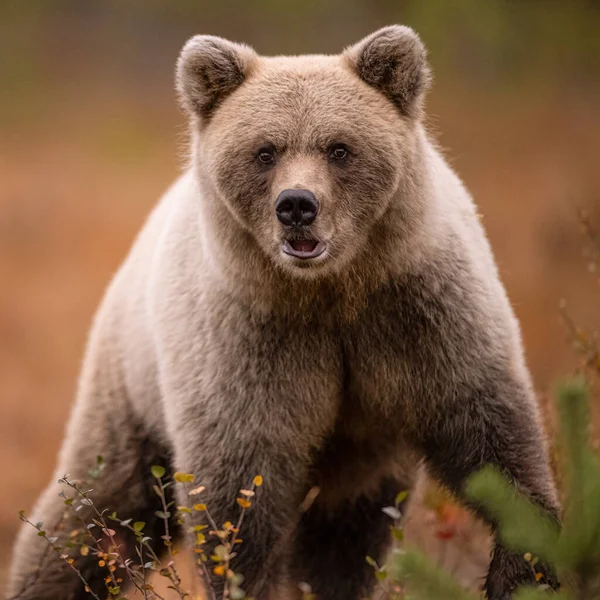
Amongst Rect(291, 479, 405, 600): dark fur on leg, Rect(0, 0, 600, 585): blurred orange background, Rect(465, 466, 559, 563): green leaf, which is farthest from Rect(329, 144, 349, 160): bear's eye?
Rect(0, 0, 600, 585): blurred orange background

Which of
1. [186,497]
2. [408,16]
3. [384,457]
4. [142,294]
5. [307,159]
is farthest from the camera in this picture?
[408,16]

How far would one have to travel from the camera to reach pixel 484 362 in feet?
15.3

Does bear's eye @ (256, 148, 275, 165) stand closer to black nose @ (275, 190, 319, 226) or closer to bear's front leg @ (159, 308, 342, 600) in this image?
black nose @ (275, 190, 319, 226)

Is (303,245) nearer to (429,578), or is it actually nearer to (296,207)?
(296,207)

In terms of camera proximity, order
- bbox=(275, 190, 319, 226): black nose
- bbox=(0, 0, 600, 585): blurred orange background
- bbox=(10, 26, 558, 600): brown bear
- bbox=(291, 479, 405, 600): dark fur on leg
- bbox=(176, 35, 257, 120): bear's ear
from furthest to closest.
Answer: bbox=(0, 0, 600, 585): blurred orange background
bbox=(291, 479, 405, 600): dark fur on leg
bbox=(176, 35, 257, 120): bear's ear
bbox=(10, 26, 558, 600): brown bear
bbox=(275, 190, 319, 226): black nose

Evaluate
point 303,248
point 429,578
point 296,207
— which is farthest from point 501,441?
point 429,578

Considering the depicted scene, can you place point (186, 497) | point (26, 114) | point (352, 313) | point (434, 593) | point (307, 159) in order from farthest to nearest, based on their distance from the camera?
point (26, 114) → point (186, 497) → point (352, 313) → point (307, 159) → point (434, 593)

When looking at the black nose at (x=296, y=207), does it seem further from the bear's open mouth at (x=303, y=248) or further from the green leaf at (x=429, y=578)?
the green leaf at (x=429, y=578)

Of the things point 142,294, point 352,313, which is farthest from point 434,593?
point 142,294

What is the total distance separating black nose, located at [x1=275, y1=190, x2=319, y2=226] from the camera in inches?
162

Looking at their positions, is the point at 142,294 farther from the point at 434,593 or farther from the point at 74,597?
the point at 434,593

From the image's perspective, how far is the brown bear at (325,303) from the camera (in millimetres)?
4352

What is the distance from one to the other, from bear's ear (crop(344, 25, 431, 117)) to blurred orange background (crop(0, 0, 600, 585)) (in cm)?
657

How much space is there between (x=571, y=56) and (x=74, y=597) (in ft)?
39.6
